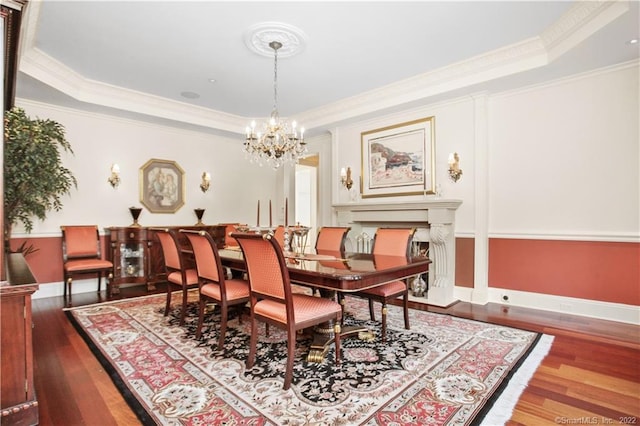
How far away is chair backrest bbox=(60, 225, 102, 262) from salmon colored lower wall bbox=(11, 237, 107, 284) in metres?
0.26

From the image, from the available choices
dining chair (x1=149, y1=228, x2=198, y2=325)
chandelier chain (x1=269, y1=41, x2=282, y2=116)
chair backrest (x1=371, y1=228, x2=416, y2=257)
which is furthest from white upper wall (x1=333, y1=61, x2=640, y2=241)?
dining chair (x1=149, y1=228, x2=198, y2=325)

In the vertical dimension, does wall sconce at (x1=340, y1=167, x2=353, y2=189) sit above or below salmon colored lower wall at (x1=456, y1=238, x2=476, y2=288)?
above

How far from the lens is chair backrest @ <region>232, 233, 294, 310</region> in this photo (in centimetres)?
203

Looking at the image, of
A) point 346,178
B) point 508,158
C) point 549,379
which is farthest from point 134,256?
point 508,158

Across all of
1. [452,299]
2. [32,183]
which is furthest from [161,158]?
[452,299]

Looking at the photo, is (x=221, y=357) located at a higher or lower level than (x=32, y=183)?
lower

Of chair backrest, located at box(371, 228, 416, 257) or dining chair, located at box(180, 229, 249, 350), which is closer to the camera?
dining chair, located at box(180, 229, 249, 350)

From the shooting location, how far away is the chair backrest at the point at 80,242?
14.6ft

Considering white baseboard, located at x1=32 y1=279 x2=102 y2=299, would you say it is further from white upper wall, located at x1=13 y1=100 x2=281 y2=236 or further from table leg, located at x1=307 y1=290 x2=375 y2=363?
table leg, located at x1=307 y1=290 x2=375 y2=363

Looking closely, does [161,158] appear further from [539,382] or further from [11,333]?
[539,382]

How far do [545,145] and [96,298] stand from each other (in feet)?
19.5

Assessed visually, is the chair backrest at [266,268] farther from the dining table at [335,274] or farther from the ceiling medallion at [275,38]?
the ceiling medallion at [275,38]

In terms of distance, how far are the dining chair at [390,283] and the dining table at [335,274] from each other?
0.66 feet

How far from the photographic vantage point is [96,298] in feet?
14.1
